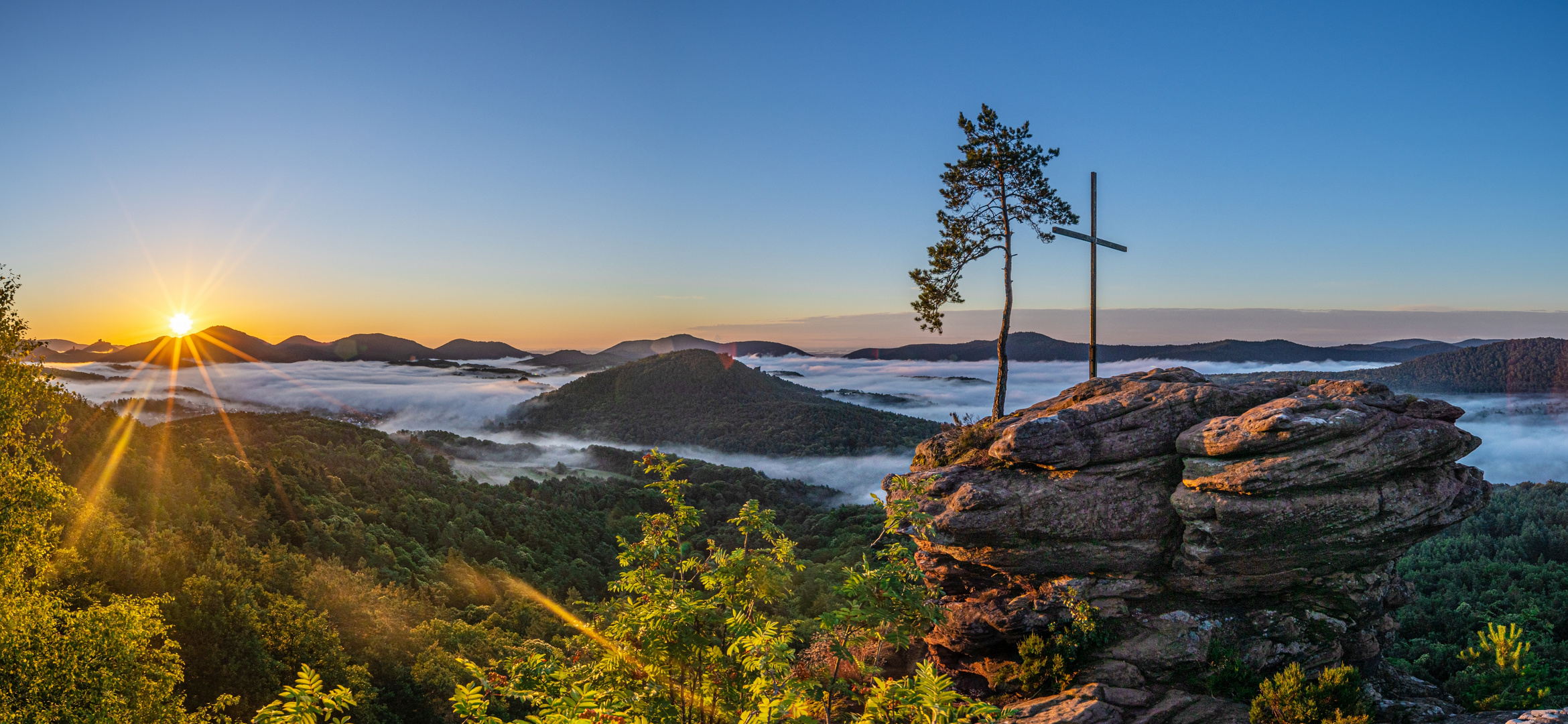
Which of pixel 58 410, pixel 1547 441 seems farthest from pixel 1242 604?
pixel 1547 441

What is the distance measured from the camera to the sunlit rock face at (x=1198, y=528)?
13.1 metres

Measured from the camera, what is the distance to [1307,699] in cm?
1256

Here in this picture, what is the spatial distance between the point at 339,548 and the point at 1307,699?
34.5m

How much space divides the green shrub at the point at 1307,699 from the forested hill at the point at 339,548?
1166 cm

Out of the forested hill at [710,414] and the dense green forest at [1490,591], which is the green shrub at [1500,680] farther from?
the forested hill at [710,414]

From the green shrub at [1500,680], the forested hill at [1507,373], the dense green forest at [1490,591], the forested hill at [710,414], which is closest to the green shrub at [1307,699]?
the green shrub at [1500,680]

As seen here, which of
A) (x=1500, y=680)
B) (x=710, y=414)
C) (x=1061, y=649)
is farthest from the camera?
(x=710, y=414)

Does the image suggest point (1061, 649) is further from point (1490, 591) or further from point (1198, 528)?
point (1490, 591)

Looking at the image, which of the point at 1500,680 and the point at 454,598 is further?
the point at 454,598

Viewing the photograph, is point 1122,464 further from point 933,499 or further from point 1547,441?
point 1547,441

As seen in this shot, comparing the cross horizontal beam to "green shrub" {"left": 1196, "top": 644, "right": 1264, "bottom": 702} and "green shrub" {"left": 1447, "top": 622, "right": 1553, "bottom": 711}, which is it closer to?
"green shrub" {"left": 1196, "top": 644, "right": 1264, "bottom": 702}

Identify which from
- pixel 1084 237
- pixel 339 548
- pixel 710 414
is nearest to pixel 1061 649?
pixel 1084 237

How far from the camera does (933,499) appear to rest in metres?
15.7

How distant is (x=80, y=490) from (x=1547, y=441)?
125m
